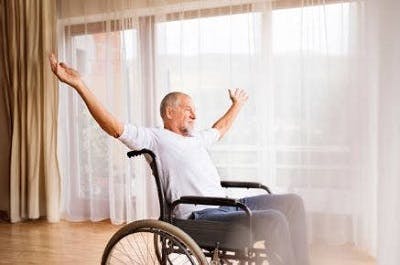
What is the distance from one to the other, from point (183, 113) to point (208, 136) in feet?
0.66

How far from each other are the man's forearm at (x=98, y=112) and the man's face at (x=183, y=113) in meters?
0.27

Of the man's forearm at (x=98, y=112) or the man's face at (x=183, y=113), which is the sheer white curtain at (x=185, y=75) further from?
the man's forearm at (x=98, y=112)

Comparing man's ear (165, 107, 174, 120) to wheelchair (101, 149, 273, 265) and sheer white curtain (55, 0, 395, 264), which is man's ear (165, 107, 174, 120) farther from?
sheer white curtain (55, 0, 395, 264)

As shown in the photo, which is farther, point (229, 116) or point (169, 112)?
point (229, 116)

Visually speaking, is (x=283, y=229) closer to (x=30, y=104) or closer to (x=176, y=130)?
(x=176, y=130)

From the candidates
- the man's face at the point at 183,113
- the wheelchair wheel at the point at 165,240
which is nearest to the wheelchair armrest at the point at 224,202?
the wheelchair wheel at the point at 165,240

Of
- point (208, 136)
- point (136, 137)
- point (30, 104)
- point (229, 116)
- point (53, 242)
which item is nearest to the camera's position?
point (136, 137)

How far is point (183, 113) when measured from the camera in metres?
1.79

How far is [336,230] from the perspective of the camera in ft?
3.14

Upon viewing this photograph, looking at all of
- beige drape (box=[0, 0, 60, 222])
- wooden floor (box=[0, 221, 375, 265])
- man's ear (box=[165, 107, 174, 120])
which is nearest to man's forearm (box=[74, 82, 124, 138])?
man's ear (box=[165, 107, 174, 120])

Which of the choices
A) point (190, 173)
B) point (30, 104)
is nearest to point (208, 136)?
point (190, 173)

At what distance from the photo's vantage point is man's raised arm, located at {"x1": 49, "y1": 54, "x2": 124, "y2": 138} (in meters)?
1.57

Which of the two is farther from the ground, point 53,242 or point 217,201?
point 217,201

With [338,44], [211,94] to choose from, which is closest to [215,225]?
[338,44]
